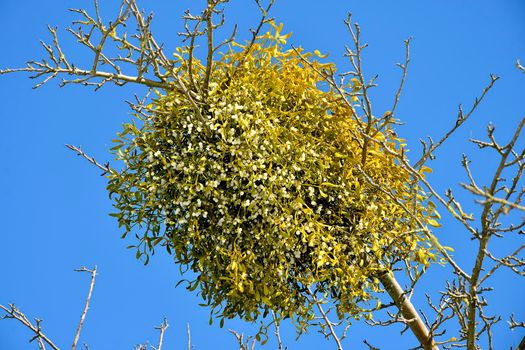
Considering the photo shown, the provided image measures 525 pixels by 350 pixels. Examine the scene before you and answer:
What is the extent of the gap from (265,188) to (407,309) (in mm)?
729

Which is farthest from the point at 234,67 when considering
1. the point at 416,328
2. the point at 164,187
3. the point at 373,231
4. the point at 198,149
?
the point at 416,328

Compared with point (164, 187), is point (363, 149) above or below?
above

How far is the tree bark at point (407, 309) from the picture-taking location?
248 centimetres

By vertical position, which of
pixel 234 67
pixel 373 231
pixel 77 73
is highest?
pixel 234 67

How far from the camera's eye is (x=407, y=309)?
251cm

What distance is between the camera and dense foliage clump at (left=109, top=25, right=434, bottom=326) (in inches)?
90.1

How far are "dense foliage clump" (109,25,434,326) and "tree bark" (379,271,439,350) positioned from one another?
7cm

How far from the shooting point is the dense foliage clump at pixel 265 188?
7.51 ft

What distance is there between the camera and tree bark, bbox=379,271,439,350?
2.48 m

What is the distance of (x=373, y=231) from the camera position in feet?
7.82

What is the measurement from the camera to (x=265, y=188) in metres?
→ 2.26

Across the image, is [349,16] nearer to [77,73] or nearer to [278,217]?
[278,217]

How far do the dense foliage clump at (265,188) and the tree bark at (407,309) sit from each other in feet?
0.22

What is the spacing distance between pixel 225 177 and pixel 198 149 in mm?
141
